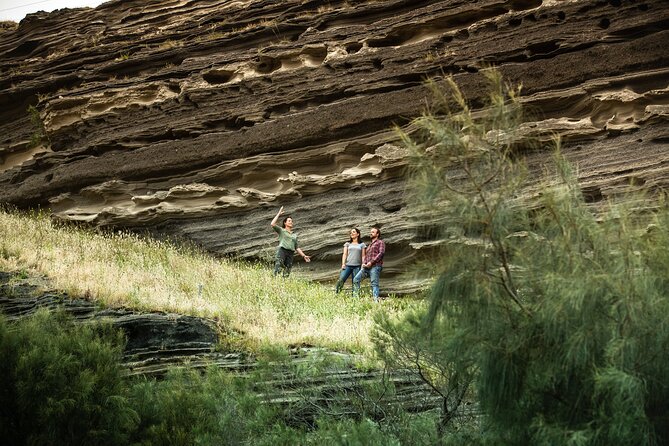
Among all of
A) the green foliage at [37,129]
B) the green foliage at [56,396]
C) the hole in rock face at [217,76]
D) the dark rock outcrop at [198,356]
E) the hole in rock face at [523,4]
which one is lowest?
the dark rock outcrop at [198,356]

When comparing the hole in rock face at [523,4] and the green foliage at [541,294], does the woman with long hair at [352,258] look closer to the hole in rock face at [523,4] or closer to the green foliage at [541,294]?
the hole in rock face at [523,4]

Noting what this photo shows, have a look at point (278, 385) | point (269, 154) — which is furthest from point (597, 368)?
point (269, 154)

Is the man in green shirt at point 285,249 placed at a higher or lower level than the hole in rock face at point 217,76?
lower

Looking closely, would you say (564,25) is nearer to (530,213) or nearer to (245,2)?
(245,2)

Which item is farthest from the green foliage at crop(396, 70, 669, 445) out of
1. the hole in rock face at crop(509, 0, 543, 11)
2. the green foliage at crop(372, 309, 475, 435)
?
the hole in rock face at crop(509, 0, 543, 11)

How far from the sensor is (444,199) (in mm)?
5133

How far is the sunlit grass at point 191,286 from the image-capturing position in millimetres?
10883

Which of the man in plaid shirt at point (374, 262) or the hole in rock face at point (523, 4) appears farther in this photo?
the hole in rock face at point (523, 4)

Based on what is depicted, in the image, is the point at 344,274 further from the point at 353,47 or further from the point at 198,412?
the point at 198,412

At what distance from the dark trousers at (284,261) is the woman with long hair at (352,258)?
135 cm

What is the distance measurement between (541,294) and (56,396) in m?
4.75

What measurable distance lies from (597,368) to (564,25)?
13751 millimetres

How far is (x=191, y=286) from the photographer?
547 inches

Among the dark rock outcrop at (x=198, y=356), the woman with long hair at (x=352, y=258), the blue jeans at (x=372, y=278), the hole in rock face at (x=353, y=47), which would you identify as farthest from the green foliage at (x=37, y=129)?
the blue jeans at (x=372, y=278)
